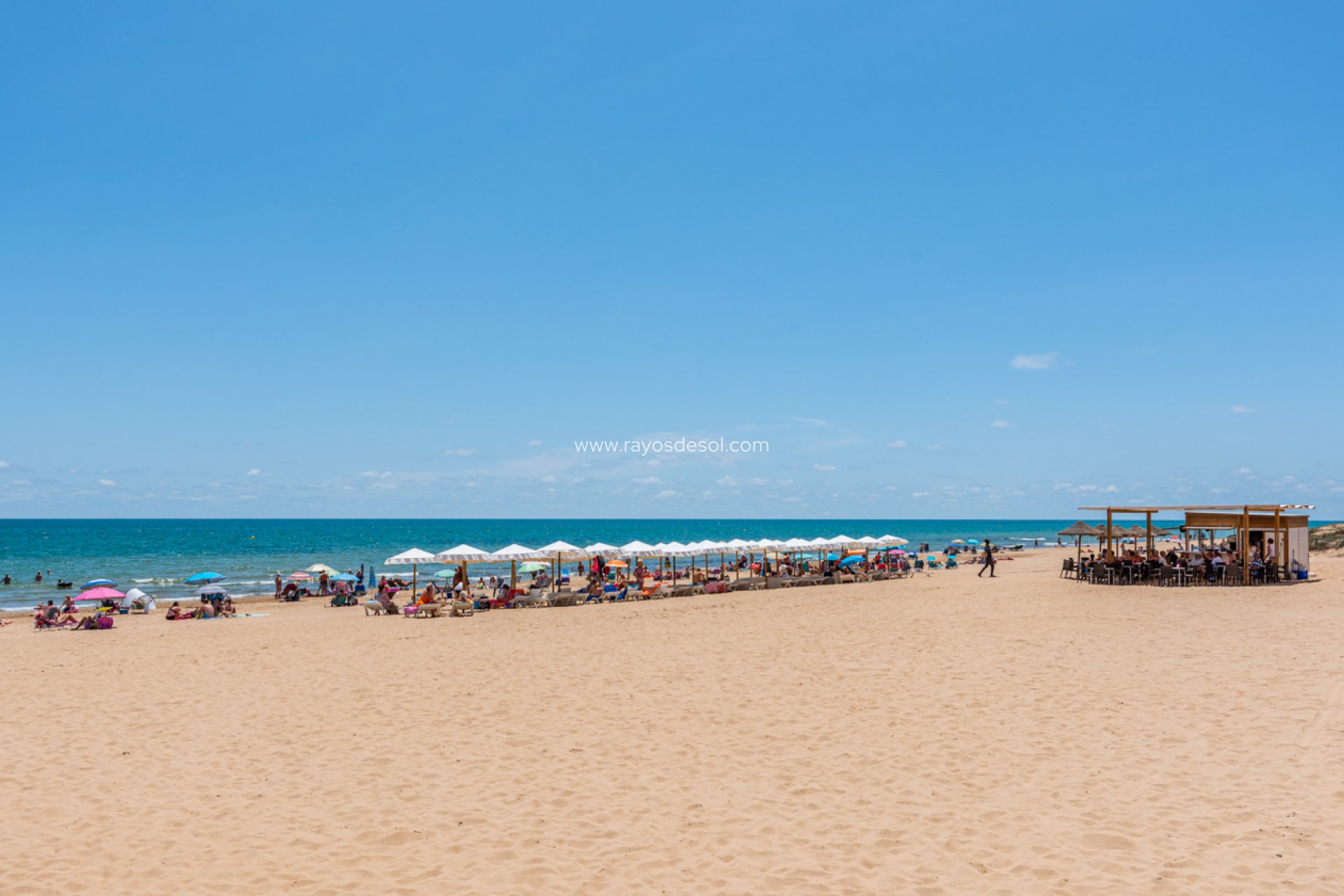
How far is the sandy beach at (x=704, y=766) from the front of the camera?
18.1 ft

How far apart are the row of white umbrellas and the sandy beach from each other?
8.42 meters

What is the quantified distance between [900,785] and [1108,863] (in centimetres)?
179

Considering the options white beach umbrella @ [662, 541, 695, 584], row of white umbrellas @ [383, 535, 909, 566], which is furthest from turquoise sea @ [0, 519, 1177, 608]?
white beach umbrella @ [662, 541, 695, 584]

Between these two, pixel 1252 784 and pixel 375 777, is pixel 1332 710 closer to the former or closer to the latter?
pixel 1252 784

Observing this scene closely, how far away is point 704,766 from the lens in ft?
24.9

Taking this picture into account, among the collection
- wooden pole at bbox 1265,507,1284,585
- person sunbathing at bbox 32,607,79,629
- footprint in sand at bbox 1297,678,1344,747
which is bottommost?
person sunbathing at bbox 32,607,79,629

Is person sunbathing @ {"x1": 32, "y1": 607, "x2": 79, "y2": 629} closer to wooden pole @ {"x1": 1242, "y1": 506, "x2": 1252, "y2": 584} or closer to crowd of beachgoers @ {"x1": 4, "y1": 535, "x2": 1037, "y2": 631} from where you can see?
crowd of beachgoers @ {"x1": 4, "y1": 535, "x2": 1037, "y2": 631}

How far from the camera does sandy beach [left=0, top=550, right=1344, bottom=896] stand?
5.53 meters

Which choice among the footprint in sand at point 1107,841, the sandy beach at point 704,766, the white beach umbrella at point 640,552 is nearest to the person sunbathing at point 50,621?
the sandy beach at point 704,766

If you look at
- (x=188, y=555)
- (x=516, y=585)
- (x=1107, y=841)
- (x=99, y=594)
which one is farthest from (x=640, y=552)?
(x=188, y=555)

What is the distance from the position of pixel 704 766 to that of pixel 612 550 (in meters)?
19.9

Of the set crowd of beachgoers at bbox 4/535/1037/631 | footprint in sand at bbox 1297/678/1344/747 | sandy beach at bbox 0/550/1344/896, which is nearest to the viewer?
sandy beach at bbox 0/550/1344/896

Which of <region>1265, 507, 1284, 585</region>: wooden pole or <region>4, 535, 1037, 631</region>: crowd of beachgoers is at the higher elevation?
<region>1265, 507, 1284, 585</region>: wooden pole

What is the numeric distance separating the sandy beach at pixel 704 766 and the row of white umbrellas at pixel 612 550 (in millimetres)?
8420
